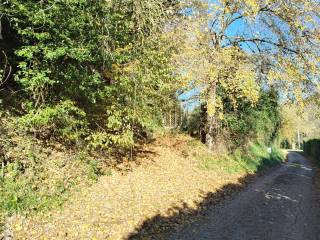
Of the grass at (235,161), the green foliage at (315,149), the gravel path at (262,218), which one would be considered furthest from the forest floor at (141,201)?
the green foliage at (315,149)

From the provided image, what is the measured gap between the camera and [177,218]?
11.2m

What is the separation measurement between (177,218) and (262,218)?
7.96 feet

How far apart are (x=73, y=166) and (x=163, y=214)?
3.34m

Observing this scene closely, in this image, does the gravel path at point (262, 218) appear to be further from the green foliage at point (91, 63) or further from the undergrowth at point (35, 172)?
the green foliage at point (91, 63)

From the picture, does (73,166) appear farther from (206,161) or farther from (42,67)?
(206,161)

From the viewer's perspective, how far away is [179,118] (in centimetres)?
2370

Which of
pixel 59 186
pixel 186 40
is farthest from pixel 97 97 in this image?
pixel 186 40

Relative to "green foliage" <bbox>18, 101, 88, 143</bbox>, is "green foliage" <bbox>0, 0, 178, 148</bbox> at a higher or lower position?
higher

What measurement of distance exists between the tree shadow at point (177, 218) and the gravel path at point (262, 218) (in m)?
0.27

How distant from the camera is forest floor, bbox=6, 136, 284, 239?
9.20m

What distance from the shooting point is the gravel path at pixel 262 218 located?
9655 mm

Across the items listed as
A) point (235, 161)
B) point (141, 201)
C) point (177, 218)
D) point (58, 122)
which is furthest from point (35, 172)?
point (235, 161)

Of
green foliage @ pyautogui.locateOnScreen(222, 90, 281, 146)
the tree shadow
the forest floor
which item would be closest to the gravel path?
the tree shadow

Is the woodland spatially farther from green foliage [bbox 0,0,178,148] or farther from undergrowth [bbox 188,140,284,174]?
undergrowth [bbox 188,140,284,174]
